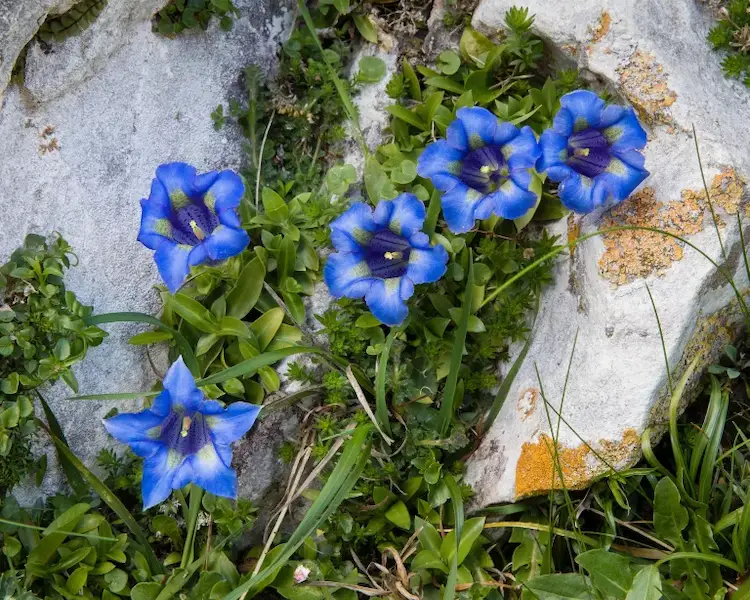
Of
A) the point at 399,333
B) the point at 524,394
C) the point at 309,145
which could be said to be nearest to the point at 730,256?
the point at 524,394

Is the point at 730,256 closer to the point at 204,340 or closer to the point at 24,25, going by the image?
the point at 204,340

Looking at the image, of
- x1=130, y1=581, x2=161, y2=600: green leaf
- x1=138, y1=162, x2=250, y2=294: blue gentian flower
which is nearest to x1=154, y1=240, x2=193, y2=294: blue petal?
x1=138, y1=162, x2=250, y2=294: blue gentian flower

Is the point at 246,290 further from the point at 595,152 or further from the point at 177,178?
the point at 595,152

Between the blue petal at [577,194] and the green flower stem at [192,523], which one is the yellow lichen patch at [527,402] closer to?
the blue petal at [577,194]

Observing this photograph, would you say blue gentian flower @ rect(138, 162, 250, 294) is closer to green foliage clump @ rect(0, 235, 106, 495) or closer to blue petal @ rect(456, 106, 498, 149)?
green foliage clump @ rect(0, 235, 106, 495)

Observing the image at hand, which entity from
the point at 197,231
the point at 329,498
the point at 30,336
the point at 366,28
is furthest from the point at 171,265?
the point at 366,28

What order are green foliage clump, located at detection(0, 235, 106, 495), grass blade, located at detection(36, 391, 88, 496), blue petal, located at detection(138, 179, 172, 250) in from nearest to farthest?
green foliage clump, located at detection(0, 235, 106, 495) < blue petal, located at detection(138, 179, 172, 250) < grass blade, located at detection(36, 391, 88, 496)

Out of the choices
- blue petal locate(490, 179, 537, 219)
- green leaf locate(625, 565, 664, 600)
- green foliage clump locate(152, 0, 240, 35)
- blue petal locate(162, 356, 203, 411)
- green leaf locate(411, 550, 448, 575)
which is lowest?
green leaf locate(411, 550, 448, 575)
